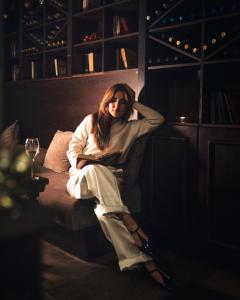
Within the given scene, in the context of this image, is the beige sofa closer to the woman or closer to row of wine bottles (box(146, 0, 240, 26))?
the woman

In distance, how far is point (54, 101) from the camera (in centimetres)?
427

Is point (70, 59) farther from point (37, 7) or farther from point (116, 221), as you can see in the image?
point (116, 221)

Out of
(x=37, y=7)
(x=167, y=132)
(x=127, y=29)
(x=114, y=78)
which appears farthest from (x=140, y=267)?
(x=37, y=7)

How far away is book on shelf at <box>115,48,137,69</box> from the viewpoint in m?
3.49

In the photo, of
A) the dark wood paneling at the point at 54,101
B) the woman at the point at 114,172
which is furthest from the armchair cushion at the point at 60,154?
the woman at the point at 114,172

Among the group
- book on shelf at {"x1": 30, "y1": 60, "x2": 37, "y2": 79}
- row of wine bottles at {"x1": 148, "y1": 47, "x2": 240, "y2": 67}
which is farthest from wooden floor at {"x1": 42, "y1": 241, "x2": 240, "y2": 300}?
book on shelf at {"x1": 30, "y1": 60, "x2": 37, "y2": 79}

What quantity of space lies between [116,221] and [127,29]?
6.15 ft

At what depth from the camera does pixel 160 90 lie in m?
3.23

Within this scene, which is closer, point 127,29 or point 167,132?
point 167,132

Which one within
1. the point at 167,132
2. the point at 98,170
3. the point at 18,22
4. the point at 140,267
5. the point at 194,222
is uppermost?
the point at 18,22

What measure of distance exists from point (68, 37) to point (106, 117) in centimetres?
144

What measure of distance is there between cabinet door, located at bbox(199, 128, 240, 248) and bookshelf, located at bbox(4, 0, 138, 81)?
4.03ft

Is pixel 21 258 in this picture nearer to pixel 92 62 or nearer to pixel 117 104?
pixel 117 104

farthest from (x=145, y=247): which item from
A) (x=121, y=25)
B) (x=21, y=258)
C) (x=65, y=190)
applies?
(x=121, y=25)
